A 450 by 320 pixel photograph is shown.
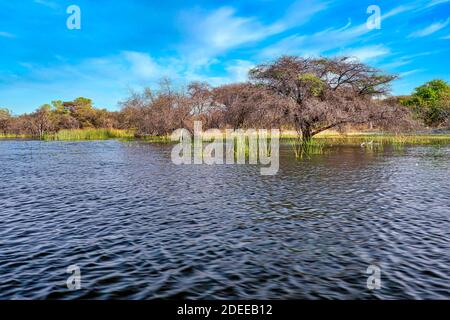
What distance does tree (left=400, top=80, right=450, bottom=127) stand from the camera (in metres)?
69.2

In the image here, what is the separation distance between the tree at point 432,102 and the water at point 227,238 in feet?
182

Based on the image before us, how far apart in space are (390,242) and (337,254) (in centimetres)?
Result: 165

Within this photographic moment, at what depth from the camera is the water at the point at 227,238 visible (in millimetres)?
6914

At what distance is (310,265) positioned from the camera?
307 inches

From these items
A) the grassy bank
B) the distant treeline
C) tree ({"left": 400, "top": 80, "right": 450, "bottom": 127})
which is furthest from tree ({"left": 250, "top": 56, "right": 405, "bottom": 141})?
tree ({"left": 400, "top": 80, "right": 450, "bottom": 127})

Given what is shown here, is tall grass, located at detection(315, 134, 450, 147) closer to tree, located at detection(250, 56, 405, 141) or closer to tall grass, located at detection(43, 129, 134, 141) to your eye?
tree, located at detection(250, 56, 405, 141)

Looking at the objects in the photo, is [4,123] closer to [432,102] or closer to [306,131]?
[306,131]

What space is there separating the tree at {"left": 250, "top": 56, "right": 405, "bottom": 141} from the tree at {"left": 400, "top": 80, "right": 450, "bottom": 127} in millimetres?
26631

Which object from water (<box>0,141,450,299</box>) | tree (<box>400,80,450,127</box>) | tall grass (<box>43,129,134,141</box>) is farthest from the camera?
tree (<box>400,80,450,127</box>)

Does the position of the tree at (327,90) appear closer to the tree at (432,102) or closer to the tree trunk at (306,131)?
the tree trunk at (306,131)

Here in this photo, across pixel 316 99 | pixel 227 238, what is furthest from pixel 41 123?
pixel 227 238

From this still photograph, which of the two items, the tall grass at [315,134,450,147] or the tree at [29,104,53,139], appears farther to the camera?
the tree at [29,104,53,139]

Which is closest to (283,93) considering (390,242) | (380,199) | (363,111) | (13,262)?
(363,111)

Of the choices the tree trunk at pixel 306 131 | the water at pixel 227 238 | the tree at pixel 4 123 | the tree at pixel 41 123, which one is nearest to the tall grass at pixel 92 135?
the tree at pixel 41 123
